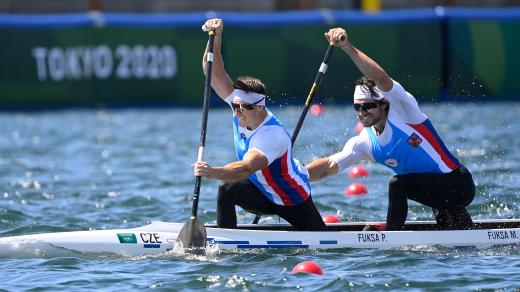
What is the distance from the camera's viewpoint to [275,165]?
952 cm

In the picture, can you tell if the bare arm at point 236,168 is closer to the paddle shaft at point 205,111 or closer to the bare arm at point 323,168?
the paddle shaft at point 205,111

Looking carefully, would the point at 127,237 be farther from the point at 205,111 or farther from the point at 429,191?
the point at 429,191

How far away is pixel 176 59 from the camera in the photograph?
22.3 m

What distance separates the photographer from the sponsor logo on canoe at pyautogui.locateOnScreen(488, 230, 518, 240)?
31.7ft

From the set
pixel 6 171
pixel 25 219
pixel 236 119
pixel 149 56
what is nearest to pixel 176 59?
pixel 149 56

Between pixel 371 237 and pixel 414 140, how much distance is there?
0.83 meters

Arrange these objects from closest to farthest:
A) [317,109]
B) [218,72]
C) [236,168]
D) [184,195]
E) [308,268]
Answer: [308,268] < [236,168] < [218,72] < [184,195] < [317,109]

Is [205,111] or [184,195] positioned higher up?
[205,111]

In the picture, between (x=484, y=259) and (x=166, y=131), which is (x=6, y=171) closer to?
(x=166, y=131)

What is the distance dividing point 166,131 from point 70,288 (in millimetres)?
11497

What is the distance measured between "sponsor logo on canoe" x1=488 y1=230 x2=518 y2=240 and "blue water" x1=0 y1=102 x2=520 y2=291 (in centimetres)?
11

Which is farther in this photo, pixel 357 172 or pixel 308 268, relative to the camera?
pixel 357 172

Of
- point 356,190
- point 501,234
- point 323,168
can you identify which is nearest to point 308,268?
point 323,168

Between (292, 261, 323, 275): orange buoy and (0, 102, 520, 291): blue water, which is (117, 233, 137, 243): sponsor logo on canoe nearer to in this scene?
(0, 102, 520, 291): blue water
